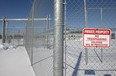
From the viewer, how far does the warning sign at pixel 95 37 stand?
7.62ft

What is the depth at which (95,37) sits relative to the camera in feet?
7.63

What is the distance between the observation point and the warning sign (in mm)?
2323

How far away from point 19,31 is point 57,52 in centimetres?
2637

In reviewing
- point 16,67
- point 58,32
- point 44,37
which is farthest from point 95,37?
point 16,67

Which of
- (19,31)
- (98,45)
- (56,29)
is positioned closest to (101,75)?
(98,45)

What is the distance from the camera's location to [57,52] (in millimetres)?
2193

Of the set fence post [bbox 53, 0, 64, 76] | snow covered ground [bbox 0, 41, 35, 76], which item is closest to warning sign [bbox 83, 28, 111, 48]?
fence post [bbox 53, 0, 64, 76]

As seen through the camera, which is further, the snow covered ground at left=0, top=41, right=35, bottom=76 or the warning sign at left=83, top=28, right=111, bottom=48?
the snow covered ground at left=0, top=41, right=35, bottom=76

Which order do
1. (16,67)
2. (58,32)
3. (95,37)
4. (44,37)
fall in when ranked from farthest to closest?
(16,67) → (44,37) → (95,37) → (58,32)

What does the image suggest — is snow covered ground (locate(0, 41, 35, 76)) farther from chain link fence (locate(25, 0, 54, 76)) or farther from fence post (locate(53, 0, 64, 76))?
fence post (locate(53, 0, 64, 76))

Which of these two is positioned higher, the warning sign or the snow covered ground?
the warning sign

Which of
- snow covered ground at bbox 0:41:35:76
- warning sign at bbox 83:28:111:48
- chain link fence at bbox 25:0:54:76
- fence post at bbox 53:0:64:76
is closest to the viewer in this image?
fence post at bbox 53:0:64:76

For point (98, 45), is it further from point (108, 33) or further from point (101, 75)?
point (101, 75)

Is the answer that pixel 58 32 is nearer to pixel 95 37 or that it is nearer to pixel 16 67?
pixel 95 37
